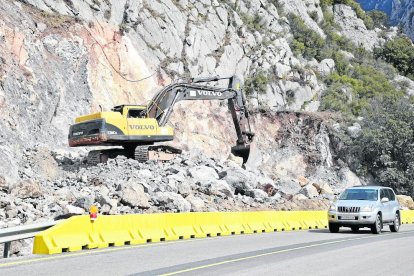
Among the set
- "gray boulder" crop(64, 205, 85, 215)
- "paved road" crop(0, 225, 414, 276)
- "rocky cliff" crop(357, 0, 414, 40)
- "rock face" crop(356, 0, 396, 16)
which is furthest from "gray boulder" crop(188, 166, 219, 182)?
"rock face" crop(356, 0, 396, 16)

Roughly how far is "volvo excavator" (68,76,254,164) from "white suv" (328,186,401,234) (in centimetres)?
1275

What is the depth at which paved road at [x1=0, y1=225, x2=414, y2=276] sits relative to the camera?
34.1ft

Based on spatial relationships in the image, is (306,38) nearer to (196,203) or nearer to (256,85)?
(256,85)

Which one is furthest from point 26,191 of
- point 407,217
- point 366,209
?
point 407,217

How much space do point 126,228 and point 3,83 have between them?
2258 cm

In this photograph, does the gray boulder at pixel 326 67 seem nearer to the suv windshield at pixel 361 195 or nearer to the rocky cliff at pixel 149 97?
the rocky cliff at pixel 149 97

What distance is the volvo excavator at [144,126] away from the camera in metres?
29.7

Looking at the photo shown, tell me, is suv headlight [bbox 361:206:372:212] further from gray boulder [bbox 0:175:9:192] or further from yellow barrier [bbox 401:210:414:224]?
gray boulder [bbox 0:175:9:192]

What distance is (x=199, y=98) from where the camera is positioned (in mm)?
35156

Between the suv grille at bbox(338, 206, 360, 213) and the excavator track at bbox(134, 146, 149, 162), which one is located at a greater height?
the excavator track at bbox(134, 146, 149, 162)

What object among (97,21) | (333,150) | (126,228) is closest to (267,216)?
(126,228)

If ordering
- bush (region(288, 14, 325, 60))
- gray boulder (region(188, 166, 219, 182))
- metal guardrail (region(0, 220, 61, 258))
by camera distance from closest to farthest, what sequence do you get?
metal guardrail (region(0, 220, 61, 258)), gray boulder (region(188, 166, 219, 182)), bush (region(288, 14, 325, 60))

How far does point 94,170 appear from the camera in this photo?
1180 inches

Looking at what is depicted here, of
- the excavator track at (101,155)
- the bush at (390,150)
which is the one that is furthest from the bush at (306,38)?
the excavator track at (101,155)
